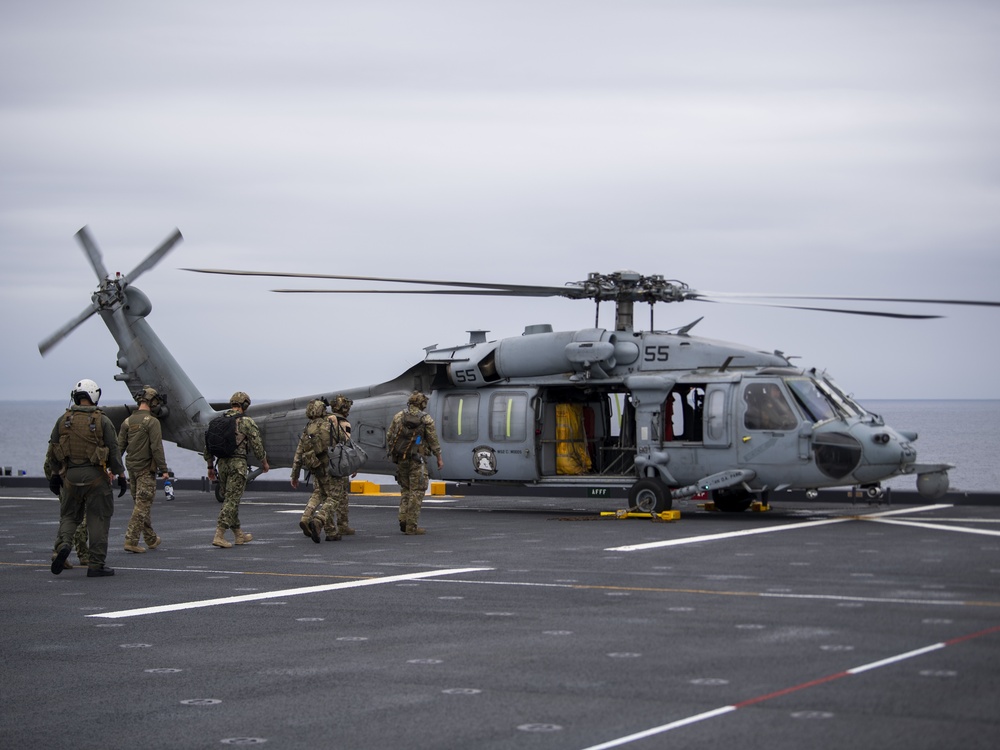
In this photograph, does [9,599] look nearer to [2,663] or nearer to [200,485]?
[2,663]

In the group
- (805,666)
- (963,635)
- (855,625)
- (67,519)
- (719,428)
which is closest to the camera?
(805,666)

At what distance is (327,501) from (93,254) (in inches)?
430

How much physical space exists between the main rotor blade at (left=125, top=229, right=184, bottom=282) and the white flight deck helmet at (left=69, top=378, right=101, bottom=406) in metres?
10.3

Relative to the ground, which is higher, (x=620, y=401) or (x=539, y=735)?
(x=620, y=401)

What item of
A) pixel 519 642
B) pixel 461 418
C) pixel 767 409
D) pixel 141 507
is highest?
pixel 767 409

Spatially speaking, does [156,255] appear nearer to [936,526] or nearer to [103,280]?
[103,280]

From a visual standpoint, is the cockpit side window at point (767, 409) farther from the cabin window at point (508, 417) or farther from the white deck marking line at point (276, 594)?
the white deck marking line at point (276, 594)

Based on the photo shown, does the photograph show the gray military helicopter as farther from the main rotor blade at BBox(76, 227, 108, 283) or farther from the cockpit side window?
the main rotor blade at BBox(76, 227, 108, 283)

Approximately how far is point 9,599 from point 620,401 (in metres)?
11.3

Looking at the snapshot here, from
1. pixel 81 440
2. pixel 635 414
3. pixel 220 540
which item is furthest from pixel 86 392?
pixel 635 414

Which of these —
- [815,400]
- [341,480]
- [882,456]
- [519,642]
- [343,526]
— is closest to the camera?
[519,642]

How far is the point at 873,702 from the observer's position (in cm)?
690

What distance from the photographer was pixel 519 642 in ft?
29.9

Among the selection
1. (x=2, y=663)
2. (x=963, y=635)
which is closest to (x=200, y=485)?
(x=2, y=663)
